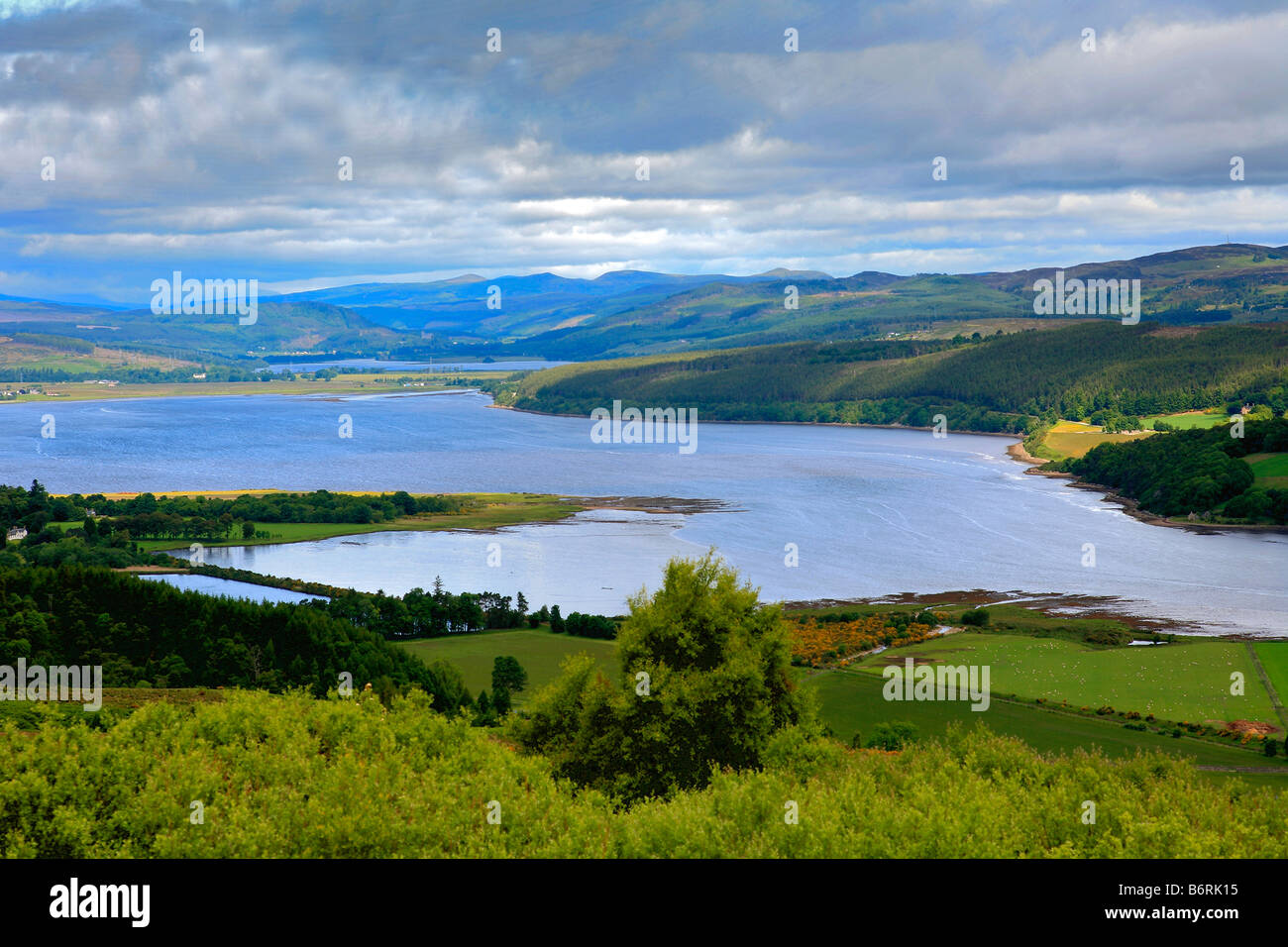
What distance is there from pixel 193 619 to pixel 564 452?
99244 millimetres

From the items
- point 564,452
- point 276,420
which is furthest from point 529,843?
point 276,420

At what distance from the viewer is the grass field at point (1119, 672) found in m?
44.9

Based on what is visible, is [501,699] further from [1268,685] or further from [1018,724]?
[1268,685]

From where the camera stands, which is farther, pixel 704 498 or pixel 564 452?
pixel 564 452

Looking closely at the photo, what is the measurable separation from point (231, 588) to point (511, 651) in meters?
24.1

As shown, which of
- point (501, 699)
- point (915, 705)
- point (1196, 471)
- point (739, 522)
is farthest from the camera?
point (1196, 471)

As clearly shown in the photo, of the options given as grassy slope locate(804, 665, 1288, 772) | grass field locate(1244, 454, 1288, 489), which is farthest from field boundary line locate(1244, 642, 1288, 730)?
grass field locate(1244, 454, 1288, 489)

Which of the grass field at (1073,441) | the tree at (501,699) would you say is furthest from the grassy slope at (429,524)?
the grass field at (1073,441)

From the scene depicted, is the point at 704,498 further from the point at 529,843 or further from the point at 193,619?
the point at 529,843

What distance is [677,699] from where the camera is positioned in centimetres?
2575

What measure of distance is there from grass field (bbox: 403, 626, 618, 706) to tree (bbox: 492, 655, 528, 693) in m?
0.41

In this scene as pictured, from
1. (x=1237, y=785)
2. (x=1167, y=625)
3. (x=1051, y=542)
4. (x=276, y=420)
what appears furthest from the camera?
(x=276, y=420)

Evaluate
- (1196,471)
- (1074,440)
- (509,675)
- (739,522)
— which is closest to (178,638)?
(509,675)
